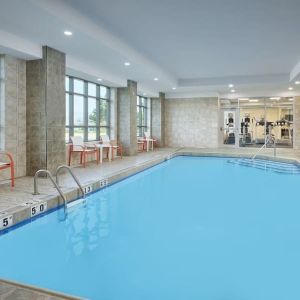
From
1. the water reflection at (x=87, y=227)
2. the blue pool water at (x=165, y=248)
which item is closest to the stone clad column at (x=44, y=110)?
the blue pool water at (x=165, y=248)

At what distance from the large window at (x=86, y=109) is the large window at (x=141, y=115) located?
10.2 feet

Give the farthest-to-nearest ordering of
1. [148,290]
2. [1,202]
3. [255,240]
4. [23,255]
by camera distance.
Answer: [1,202]
[255,240]
[23,255]
[148,290]

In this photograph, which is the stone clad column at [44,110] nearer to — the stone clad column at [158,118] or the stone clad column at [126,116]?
the stone clad column at [126,116]

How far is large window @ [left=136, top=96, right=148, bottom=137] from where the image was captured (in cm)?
1372

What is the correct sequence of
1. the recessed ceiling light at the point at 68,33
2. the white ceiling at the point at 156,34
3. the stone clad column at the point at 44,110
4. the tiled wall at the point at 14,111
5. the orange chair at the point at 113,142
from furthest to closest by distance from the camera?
the orange chair at the point at 113,142 → the stone clad column at the point at 44,110 → the tiled wall at the point at 14,111 → the recessed ceiling light at the point at 68,33 → the white ceiling at the point at 156,34

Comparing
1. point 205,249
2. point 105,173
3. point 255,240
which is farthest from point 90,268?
point 105,173

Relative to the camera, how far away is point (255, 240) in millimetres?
3662

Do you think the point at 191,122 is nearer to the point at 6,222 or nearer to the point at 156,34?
the point at 156,34

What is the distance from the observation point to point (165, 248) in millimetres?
3410

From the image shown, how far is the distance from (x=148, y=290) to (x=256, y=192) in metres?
4.39

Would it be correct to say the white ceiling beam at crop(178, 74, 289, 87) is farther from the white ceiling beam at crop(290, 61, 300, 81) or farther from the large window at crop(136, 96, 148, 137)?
the large window at crop(136, 96, 148, 137)

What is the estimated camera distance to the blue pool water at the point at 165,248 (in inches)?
103

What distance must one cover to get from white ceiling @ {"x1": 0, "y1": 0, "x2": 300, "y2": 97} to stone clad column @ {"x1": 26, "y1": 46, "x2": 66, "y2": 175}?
339mm

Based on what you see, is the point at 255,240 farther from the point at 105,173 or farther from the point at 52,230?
the point at 105,173
